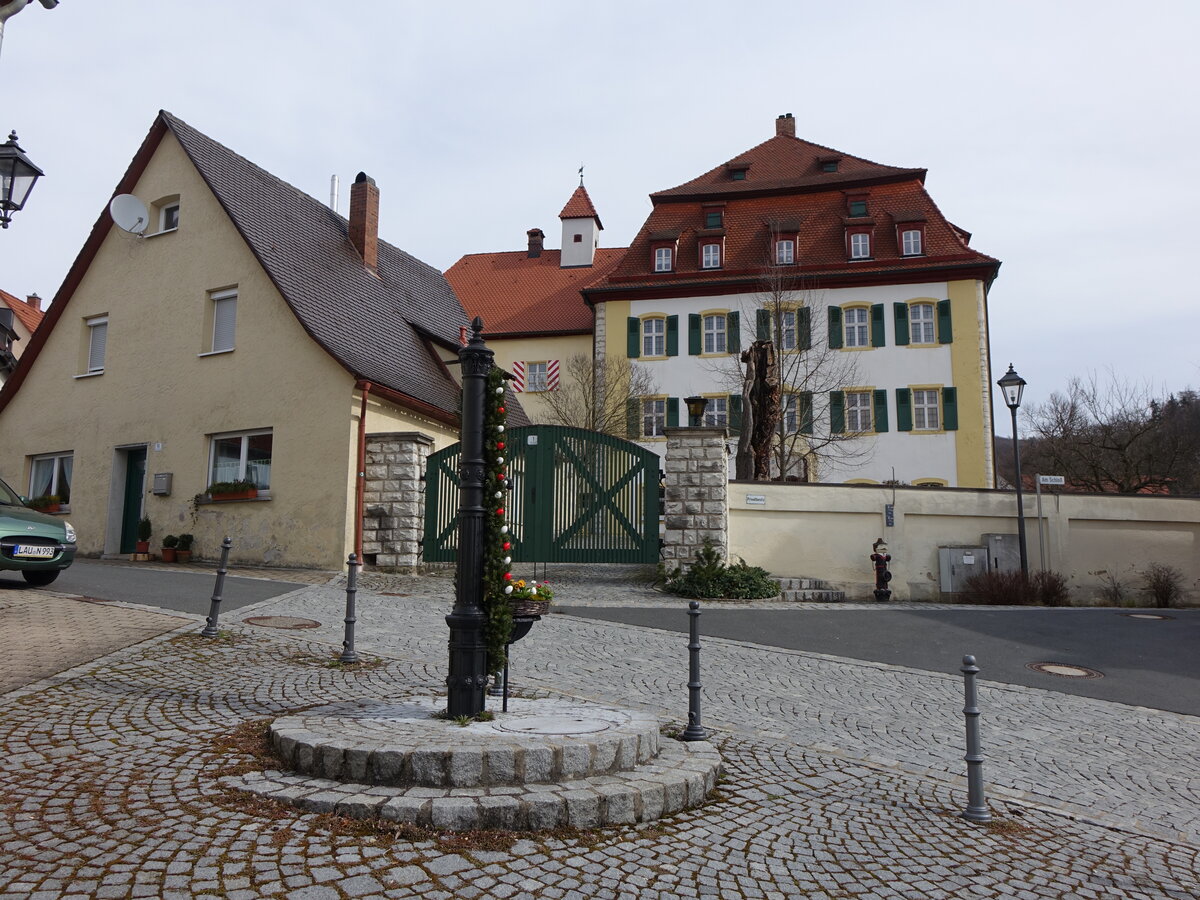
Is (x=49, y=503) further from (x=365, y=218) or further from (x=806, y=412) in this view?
(x=806, y=412)

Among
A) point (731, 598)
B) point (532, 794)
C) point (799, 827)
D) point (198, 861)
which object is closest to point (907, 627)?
point (731, 598)

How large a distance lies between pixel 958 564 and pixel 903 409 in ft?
48.4

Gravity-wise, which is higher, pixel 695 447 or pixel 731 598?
pixel 695 447

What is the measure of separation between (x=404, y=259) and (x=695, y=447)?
14.0 m

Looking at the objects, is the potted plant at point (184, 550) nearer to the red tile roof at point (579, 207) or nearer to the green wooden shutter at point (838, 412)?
the green wooden shutter at point (838, 412)

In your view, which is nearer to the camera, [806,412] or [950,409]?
[806,412]

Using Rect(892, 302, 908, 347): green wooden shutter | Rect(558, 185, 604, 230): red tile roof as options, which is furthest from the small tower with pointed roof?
Rect(892, 302, 908, 347): green wooden shutter

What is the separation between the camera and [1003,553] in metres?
17.0

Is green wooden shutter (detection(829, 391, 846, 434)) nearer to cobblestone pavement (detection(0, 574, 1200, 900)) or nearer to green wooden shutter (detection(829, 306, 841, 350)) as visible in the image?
green wooden shutter (detection(829, 306, 841, 350))

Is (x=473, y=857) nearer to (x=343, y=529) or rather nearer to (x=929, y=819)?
(x=929, y=819)

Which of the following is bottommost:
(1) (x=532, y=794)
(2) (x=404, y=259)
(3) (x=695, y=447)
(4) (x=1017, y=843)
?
(4) (x=1017, y=843)

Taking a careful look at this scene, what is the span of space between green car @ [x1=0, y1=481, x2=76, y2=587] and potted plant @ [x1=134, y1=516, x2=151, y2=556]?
17.5 feet

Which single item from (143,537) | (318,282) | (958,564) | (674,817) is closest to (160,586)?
(143,537)

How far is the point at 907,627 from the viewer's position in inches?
475
